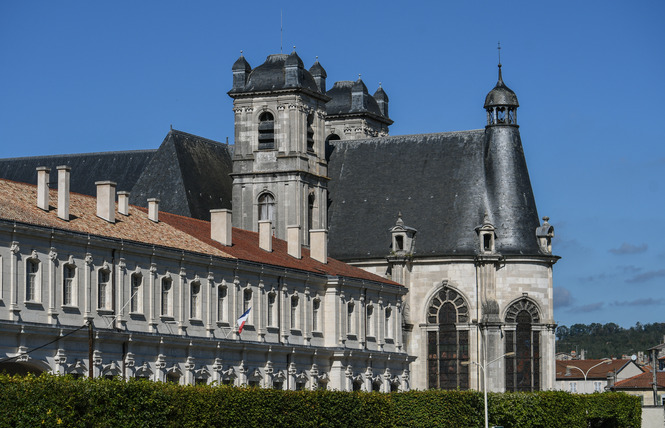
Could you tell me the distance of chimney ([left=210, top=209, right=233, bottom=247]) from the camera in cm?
8338

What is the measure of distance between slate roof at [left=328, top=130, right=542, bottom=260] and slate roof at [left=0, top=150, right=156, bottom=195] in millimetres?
15383

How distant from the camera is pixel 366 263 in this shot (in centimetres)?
10975

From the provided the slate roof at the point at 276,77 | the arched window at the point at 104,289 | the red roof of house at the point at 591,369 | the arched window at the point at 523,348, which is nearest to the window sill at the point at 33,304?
the arched window at the point at 104,289

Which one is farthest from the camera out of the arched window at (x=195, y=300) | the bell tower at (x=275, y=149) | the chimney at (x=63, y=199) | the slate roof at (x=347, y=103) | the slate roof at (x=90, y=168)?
the slate roof at (x=347, y=103)

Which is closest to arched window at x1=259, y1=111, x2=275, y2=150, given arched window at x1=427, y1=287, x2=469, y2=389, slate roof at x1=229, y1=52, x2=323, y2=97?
slate roof at x1=229, y1=52, x2=323, y2=97

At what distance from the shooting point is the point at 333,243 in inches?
4417

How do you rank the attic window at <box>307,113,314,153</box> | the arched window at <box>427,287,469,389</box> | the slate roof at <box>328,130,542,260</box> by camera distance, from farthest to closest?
the attic window at <box>307,113,314,153</box>, the slate roof at <box>328,130,542,260</box>, the arched window at <box>427,287,469,389</box>

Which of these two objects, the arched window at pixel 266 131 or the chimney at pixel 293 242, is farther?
the arched window at pixel 266 131

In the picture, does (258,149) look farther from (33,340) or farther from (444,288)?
(33,340)

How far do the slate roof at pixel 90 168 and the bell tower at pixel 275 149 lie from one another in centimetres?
852

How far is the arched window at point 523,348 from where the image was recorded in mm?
104875

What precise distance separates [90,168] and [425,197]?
25.7 m

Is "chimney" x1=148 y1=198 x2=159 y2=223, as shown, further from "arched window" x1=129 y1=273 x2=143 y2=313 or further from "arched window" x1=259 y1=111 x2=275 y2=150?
"arched window" x1=259 y1=111 x2=275 y2=150

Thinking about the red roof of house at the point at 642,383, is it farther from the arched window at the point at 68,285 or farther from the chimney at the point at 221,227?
the arched window at the point at 68,285
